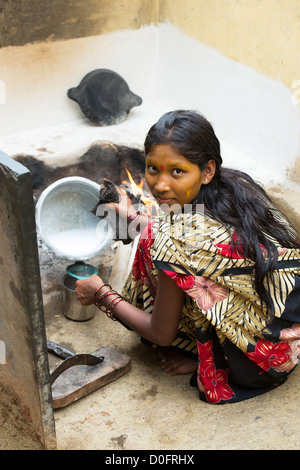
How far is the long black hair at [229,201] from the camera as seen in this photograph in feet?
7.02

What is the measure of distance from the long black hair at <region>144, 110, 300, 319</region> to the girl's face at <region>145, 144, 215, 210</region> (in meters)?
0.02

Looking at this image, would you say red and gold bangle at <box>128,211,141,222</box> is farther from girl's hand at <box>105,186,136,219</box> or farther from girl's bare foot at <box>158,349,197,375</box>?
girl's bare foot at <box>158,349,197,375</box>

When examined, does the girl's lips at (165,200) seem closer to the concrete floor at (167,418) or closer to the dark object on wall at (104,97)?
the concrete floor at (167,418)

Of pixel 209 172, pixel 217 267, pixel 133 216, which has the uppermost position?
pixel 209 172

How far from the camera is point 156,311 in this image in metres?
2.28

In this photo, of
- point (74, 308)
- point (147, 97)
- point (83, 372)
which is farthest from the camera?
point (147, 97)

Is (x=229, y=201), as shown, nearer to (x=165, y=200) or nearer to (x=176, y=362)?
(x=165, y=200)

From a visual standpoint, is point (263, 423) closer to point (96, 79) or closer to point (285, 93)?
point (285, 93)

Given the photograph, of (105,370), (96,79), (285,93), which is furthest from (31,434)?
(96,79)

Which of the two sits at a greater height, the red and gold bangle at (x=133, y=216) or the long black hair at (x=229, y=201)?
the long black hair at (x=229, y=201)

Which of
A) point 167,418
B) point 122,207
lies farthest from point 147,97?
point 167,418

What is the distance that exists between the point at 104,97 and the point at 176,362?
2249 mm

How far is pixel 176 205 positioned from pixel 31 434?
1.03 m

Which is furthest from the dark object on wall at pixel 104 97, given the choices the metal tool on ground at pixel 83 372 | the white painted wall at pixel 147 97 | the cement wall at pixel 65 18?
the metal tool on ground at pixel 83 372
